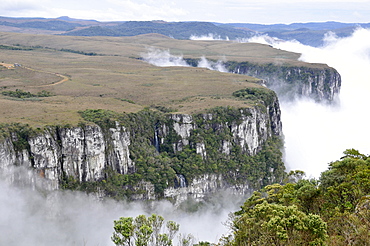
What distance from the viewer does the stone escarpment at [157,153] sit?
68875mm

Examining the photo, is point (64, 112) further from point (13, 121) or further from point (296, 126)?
point (296, 126)

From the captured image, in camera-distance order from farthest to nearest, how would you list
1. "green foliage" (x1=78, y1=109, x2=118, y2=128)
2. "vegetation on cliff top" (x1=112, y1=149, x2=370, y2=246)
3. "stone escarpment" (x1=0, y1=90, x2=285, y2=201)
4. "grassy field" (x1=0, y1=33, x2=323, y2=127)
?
"grassy field" (x1=0, y1=33, x2=323, y2=127) < "green foliage" (x1=78, y1=109, x2=118, y2=128) < "stone escarpment" (x1=0, y1=90, x2=285, y2=201) < "vegetation on cliff top" (x1=112, y1=149, x2=370, y2=246)

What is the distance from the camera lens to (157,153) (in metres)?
90.6

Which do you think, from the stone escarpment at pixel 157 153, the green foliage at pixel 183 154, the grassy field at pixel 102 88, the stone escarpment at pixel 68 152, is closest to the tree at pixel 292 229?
the stone escarpment at pixel 68 152

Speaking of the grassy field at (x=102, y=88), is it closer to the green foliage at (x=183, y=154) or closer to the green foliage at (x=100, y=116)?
the green foliage at (x=100, y=116)

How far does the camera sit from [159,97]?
115 meters

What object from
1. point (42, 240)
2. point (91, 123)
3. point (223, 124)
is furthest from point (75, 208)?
point (223, 124)

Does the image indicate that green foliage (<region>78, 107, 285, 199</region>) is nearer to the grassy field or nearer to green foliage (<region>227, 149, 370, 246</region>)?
the grassy field

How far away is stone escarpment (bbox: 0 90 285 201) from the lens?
226 feet

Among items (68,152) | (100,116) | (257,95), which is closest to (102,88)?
(100,116)

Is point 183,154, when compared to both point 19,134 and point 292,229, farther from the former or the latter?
point 292,229

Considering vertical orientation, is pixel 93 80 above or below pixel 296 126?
above

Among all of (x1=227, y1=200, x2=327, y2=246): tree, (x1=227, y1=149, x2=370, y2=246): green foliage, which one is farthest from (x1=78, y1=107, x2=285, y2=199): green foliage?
(x1=227, y1=200, x2=327, y2=246): tree

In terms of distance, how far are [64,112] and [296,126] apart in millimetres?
105900
